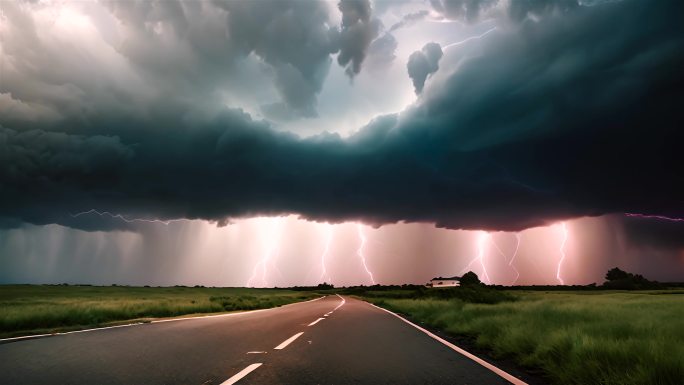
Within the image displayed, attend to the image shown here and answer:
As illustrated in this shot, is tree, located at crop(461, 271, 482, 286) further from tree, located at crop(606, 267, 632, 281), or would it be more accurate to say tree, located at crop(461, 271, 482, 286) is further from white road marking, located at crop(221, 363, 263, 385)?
white road marking, located at crop(221, 363, 263, 385)

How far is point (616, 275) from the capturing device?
135875 mm

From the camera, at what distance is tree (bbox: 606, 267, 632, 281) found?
133m

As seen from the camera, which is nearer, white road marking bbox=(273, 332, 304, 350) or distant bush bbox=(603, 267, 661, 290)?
white road marking bbox=(273, 332, 304, 350)

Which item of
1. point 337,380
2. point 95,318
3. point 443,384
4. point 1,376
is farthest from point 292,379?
point 95,318

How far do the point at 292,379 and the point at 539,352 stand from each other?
15.4ft

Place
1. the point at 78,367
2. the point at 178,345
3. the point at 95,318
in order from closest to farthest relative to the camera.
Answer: the point at 78,367
the point at 178,345
the point at 95,318

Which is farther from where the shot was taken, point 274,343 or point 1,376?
point 274,343

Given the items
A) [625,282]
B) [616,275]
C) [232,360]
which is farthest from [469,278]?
[232,360]

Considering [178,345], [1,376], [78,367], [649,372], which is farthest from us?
[178,345]

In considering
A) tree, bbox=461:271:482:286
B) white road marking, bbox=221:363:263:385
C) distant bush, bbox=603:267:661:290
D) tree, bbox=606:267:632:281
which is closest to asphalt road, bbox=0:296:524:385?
white road marking, bbox=221:363:263:385

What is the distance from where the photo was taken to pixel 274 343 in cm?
920

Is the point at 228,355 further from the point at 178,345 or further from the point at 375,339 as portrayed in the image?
the point at 375,339

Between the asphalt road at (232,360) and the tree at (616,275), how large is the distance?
493ft

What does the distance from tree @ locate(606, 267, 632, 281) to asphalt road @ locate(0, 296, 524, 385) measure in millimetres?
150416
